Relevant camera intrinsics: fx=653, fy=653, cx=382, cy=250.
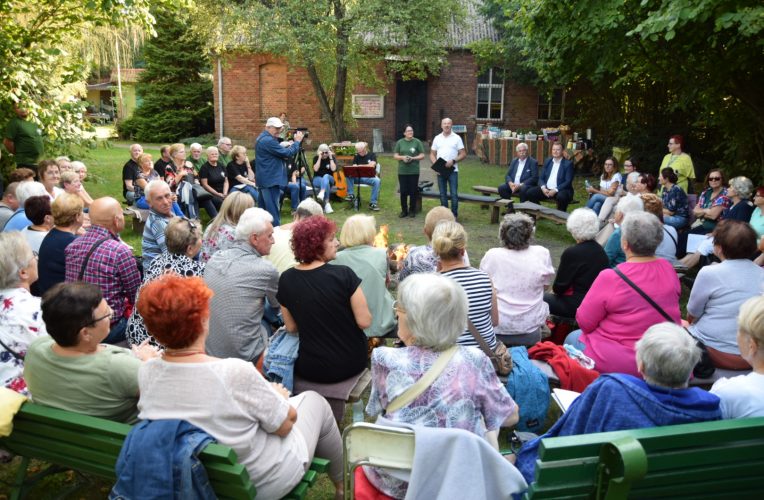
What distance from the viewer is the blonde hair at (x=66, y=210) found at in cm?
457

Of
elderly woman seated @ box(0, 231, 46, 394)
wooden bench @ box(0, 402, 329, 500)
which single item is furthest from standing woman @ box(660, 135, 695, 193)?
elderly woman seated @ box(0, 231, 46, 394)

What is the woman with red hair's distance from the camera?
3537 mm

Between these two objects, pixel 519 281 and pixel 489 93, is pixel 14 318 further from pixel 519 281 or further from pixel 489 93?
pixel 489 93

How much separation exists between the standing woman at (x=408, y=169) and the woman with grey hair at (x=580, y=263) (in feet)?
21.6

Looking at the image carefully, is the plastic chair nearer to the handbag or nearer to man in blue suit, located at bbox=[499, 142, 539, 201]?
the handbag

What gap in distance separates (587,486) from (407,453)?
67 cm

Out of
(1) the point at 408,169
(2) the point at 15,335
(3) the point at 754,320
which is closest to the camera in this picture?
(3) the point at 754,320

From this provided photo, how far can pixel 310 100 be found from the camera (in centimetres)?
2441

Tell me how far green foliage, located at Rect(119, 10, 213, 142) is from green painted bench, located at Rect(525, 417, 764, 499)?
25638 millimetres

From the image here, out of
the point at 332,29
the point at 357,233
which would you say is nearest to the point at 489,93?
the point at 332,29

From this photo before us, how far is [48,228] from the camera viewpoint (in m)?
5.14

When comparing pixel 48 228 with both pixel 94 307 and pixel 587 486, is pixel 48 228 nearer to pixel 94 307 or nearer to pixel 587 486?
pixel 94 307

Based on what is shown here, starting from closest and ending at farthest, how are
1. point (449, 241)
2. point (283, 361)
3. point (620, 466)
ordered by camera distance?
point (620, 466) → point (283, 361) → point (449, 241)

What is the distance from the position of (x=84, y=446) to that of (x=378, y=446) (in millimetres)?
1275
